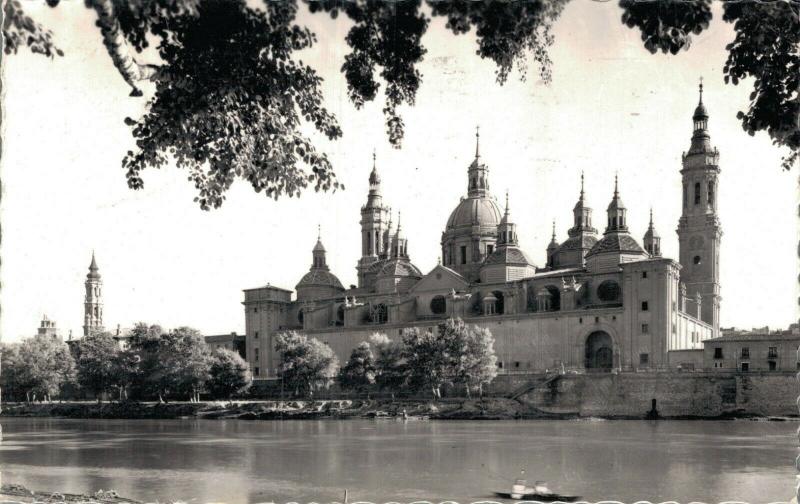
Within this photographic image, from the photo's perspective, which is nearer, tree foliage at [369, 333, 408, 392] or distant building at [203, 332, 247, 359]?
tree foliage at [369, 333, 408, 392]

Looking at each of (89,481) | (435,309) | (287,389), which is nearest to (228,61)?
(89,481)

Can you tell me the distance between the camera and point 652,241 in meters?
45.4

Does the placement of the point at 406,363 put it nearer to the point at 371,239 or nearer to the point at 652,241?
the point at 652,241

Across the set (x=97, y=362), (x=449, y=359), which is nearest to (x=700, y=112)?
(x=449, y=359)

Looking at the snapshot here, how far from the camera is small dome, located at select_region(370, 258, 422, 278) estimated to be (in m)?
49.2

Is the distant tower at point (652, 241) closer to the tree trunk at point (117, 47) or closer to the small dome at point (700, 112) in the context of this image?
the small dome at point (700, 112)

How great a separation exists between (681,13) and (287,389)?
38.1 m

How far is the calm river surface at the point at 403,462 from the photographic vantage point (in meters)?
12.2

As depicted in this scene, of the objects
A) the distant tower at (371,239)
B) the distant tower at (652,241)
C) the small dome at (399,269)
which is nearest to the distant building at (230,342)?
the distant tower at (371,239)

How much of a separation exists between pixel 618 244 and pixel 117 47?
3773 centimetres

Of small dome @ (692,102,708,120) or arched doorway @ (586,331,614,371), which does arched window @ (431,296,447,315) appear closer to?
arched doorway @ (586,331,614,371)

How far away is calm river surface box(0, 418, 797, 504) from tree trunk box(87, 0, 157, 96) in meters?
7.06

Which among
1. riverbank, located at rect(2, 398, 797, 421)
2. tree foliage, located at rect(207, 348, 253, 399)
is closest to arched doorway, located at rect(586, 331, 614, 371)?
riverbank, located at rect(2, 398, 797, 421)

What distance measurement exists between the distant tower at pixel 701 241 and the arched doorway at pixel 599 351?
6.31 m
